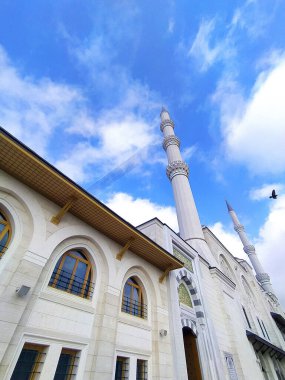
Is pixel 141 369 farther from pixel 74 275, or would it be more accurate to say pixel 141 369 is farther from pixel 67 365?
pixel 74 275

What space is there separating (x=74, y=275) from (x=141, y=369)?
10.1ft

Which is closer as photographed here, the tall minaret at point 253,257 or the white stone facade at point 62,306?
the white stone facade at point 62,306

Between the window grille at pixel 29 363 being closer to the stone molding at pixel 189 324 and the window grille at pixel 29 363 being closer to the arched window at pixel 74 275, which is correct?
the arched window at pixel 74 275

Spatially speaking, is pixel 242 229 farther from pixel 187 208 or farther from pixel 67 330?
pixel 67 330

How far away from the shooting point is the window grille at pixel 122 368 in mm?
5213

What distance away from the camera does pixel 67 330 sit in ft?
14.9

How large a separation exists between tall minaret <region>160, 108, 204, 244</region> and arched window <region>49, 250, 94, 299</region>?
1028 cm

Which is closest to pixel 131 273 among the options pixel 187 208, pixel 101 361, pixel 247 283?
pixel 101 361

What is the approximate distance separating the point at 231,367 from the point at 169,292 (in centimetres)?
444

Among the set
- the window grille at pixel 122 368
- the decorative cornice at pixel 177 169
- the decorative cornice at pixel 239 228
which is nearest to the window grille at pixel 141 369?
the window grille at pixel 122 368

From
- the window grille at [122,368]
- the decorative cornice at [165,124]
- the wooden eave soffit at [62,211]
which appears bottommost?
the window grille at [122,368]

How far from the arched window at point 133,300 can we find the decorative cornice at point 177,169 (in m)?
12.5

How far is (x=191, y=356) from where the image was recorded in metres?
8.24

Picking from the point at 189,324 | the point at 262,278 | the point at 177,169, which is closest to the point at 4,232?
the point at 189,324
